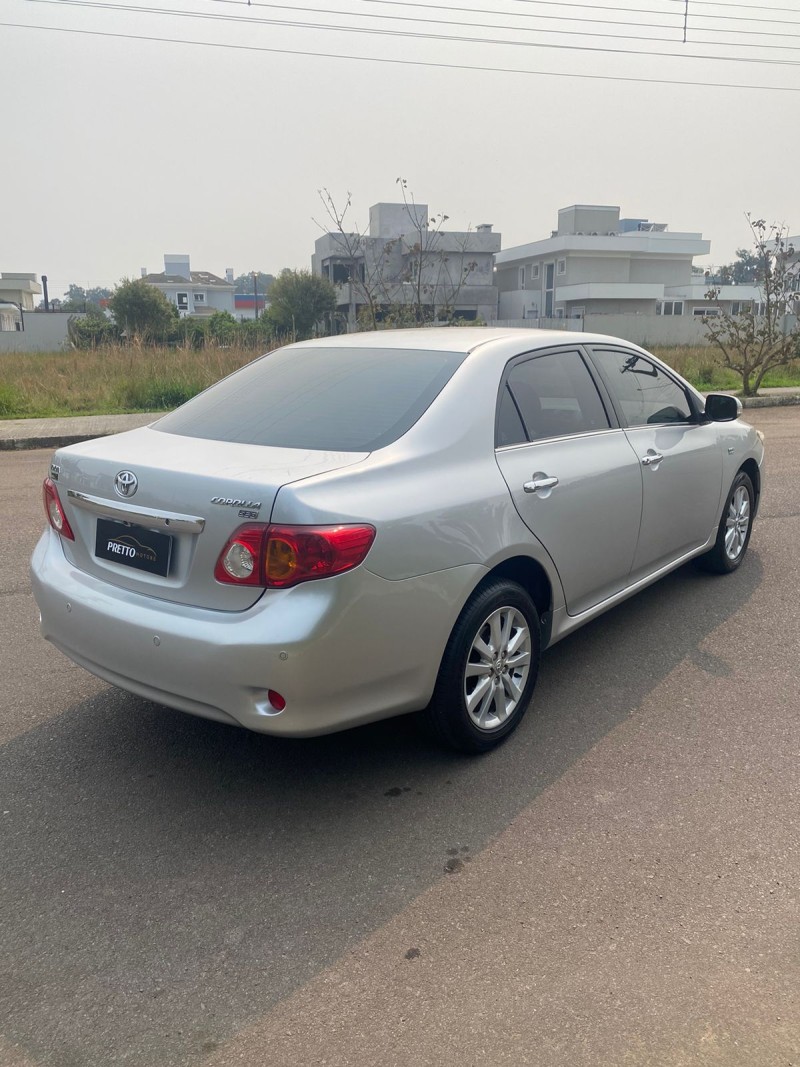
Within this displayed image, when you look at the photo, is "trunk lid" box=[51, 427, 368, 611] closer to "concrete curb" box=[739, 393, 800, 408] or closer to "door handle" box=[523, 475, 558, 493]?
"door handle" box=[523, 475, 558, 493]

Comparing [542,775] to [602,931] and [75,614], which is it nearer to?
[602,931]

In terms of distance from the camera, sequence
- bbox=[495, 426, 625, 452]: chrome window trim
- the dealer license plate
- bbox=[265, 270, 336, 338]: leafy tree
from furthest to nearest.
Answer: bbox=[265, 270, 336, 338]: leafy tree < bbox=[495, 426, 625, 452]: chrome window trim < the dealer license plate

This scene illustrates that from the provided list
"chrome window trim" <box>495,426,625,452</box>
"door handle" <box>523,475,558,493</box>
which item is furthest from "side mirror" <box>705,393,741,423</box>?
"door handle" <box>523,475,558,493</box>

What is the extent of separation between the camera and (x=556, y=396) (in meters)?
4.23

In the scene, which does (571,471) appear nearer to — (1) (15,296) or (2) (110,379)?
(2) (110,379)

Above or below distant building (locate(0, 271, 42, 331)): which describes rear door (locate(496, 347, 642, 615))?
below

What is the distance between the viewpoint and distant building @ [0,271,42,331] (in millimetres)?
71812

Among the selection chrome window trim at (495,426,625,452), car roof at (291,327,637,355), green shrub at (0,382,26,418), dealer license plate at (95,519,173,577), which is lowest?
green shrub at (0,382,26,418)

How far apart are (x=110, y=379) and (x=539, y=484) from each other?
15633 millimetres

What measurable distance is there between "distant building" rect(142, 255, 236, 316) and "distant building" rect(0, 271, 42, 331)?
21306mm

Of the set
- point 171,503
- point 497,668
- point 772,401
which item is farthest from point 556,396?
point 772,401

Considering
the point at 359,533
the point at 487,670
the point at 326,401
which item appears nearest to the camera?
the point at 359,533

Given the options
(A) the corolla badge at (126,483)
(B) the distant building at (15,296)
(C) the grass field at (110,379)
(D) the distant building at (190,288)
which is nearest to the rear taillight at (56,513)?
(A) the corolla badge at (126,483)

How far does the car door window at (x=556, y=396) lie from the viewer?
3988mm
